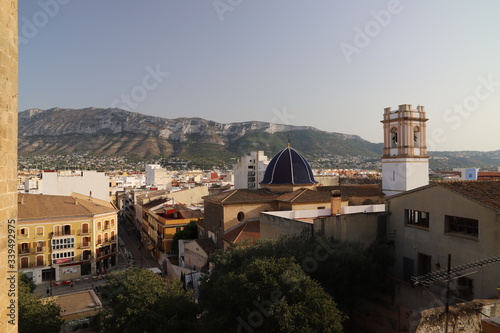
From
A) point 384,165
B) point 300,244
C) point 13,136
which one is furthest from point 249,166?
point 13,136

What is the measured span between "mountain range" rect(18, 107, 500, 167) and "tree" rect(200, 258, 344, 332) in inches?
4666

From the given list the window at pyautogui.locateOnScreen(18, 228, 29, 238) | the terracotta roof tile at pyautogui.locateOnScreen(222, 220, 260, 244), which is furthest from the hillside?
the terracotta roof tile at pyautogui.locateOnScreen(222, 220, 260, 244)

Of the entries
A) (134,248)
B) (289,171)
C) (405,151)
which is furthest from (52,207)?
Answer: (405,151)

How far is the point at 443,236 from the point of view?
47.1ft

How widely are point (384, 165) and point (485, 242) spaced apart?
21.5m

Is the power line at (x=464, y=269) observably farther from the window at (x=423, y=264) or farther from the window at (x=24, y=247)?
the window at (x=24, y=247)

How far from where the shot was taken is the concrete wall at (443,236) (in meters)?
12.4

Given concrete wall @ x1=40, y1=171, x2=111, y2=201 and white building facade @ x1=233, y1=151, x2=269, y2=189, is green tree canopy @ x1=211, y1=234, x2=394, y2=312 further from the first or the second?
white building facade @ x1=233, y1=151, x2=269, y2=189

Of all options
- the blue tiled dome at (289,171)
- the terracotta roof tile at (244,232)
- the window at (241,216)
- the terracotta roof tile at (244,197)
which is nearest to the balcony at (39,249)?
the terracotta roof tile at (244,197)

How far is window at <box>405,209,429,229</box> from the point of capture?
15.5 m

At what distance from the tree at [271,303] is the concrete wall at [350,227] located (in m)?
5.29

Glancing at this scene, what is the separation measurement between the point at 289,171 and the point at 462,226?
1746 cm

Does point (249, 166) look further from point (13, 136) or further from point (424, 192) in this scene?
point (13, 136)

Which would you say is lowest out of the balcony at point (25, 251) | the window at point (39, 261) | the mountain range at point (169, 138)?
the window at point (39, 261)
